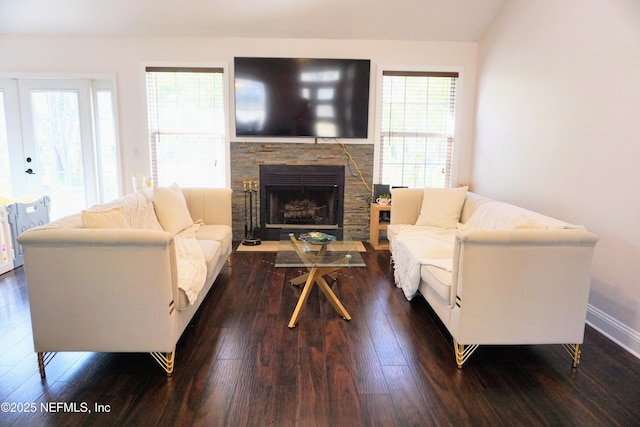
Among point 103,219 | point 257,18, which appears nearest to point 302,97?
point 257,18

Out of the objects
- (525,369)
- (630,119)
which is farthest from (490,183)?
(525,369)

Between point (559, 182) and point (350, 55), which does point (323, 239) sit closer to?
point (559, 182)

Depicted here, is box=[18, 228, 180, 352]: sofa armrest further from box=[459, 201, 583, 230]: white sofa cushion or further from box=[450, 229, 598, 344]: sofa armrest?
box=[459, 201, 583, 230]: white sofa cushion

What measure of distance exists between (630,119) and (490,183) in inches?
81.9

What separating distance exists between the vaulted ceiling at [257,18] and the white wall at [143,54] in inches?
3.6

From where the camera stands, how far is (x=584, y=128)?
9.80 ft

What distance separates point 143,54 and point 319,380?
454 cm

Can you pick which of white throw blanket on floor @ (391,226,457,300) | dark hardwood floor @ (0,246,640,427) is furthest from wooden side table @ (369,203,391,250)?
dark hardwood floor @ (0,246,640,427)

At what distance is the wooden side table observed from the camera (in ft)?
15.9

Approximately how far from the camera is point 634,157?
2.54m

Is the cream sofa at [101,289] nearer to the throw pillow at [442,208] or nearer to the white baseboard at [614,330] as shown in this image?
the throw pillow at [442,208]

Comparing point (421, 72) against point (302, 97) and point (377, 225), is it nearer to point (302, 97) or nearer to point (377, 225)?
point (302, 97)

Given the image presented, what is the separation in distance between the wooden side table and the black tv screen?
0.97 metres

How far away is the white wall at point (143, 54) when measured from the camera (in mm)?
4793
